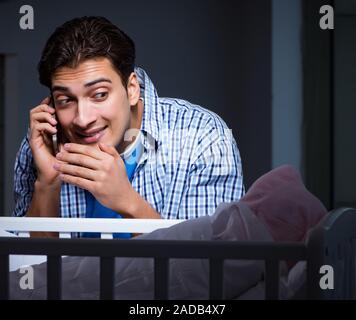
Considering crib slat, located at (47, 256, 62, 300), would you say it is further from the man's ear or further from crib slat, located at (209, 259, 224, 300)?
the man's ear

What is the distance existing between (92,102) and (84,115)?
0.04m

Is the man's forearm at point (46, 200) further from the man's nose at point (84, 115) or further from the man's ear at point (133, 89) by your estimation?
the man's ear at point (133, 89)

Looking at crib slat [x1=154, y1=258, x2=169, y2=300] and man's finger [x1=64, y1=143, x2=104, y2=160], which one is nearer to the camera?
crib slat [x1=154, y1=258, x2=169, y2=300]

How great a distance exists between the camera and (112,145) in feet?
6.82

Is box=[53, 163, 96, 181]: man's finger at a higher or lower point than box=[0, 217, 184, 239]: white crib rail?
higher

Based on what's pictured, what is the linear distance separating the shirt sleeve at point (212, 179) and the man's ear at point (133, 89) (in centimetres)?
23

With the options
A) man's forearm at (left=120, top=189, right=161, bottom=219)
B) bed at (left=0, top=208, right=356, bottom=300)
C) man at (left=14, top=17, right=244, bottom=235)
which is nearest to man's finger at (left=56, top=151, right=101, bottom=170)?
man at (left=14, top=17, right=244, bottom=235)

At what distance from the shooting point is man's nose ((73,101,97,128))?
2.04 metres

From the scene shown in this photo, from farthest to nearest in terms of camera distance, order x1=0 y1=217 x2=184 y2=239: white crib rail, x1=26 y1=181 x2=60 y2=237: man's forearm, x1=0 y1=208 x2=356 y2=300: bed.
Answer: x1=26 y1=181 x2=60 y2=237: man's forearm, x1=0 y1=217 x2=184 y2=239: white crib rail, x1=0 y1=208 x2=356 y2=300: bed

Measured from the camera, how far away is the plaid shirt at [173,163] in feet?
6.84

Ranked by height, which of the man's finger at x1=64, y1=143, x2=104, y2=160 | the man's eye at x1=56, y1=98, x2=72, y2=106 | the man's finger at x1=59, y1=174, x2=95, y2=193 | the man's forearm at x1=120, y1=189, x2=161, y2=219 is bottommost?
the man's forearm at x1=120, y1=189, x2=161, y2=219

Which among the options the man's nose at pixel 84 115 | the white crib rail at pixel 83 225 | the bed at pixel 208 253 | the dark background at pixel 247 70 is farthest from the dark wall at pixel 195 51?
the bed at pixel 208 253

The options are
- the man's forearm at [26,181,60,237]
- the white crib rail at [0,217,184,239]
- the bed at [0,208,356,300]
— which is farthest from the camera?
the man's forearm at [26,181,60,237]

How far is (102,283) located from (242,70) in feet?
2.85
